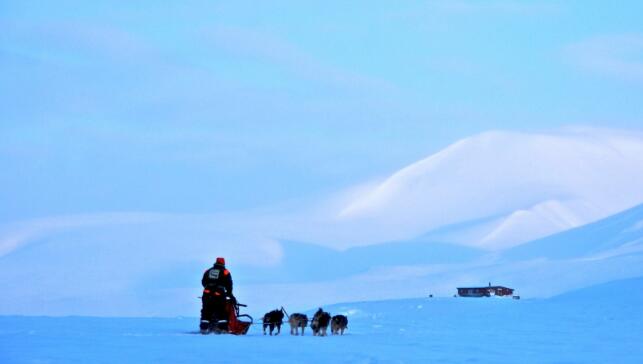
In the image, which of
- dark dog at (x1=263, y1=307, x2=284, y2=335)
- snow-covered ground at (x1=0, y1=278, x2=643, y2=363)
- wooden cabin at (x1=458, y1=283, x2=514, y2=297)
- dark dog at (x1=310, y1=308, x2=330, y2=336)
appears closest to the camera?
snow-covered ground at (x1=0, y1=278, x2=643, y2=363)

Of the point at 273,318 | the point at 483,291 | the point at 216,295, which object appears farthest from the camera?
the point at 483,291

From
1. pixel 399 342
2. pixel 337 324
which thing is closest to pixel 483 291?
pixel 337 324

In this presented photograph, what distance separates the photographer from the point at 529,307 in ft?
117

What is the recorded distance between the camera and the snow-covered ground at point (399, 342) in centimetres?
1666

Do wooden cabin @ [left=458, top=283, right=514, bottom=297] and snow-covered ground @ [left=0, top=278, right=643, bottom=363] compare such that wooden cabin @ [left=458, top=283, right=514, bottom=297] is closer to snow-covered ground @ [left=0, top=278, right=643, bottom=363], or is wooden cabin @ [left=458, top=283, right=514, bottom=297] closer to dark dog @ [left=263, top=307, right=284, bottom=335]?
snow-covered ground @ [left=0, top=278, right=643, bottom=363]

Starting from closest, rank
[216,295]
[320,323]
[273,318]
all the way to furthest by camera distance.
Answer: [216,295] < [320,323] < [273,318]

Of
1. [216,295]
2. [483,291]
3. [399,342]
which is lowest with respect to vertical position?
[399,342]

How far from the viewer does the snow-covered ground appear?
16656 millimetres

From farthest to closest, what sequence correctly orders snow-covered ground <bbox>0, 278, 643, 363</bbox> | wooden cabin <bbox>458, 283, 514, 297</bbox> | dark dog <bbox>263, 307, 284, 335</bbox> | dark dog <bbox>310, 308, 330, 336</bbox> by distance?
wooden cabin <bbox>458, 283, 514, 297</bbox>
dark dog <bbox>263, 307, 284, 335</bbox>
dark dog <bbox>310, 308, 330, 336</bbox>
snow-covered ground <bbox>0, 278, 643, 363</bbox>

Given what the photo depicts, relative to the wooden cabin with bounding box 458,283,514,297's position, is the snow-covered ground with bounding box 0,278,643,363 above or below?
below

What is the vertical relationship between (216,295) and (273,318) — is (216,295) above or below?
above

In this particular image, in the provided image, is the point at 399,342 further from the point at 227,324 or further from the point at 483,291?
the point at 483,291

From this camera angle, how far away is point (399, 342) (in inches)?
829

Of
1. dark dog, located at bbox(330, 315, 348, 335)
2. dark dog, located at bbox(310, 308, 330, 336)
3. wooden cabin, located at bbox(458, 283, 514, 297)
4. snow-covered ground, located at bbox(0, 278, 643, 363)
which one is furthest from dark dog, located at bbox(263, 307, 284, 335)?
wooden cabin, located at bbox(458, 283, 514, 297)
